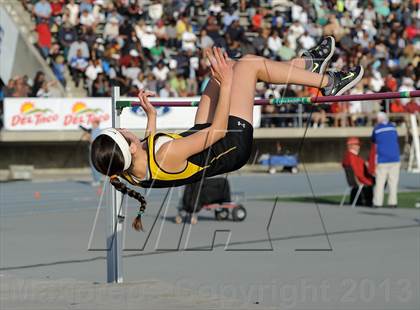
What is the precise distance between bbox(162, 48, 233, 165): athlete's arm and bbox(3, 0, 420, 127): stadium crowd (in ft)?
57.9

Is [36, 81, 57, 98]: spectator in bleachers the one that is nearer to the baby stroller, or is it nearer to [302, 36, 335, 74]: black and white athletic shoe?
the baby stroller

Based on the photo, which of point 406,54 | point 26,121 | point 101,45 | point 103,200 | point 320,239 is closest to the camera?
point 320,239

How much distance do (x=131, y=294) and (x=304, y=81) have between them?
8.51 feet

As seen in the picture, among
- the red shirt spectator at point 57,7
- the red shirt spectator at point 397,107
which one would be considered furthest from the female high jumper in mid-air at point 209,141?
the red shirt spectator at point 397,107

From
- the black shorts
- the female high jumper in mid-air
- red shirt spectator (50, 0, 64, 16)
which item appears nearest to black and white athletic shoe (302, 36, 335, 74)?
the female high jumper in mid-air

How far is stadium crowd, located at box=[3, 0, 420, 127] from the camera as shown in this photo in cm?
2666

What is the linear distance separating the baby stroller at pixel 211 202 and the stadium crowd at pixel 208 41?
9353 mm

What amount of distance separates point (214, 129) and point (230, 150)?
33cm

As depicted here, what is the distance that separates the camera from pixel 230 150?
26.1ft

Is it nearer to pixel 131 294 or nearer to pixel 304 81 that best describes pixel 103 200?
pixel 131 294

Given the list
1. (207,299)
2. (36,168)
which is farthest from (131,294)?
(36,168)

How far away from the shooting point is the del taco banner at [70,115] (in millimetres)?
24875

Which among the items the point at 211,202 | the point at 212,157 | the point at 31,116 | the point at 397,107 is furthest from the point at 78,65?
the point at 212,157

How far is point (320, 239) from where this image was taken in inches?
566
